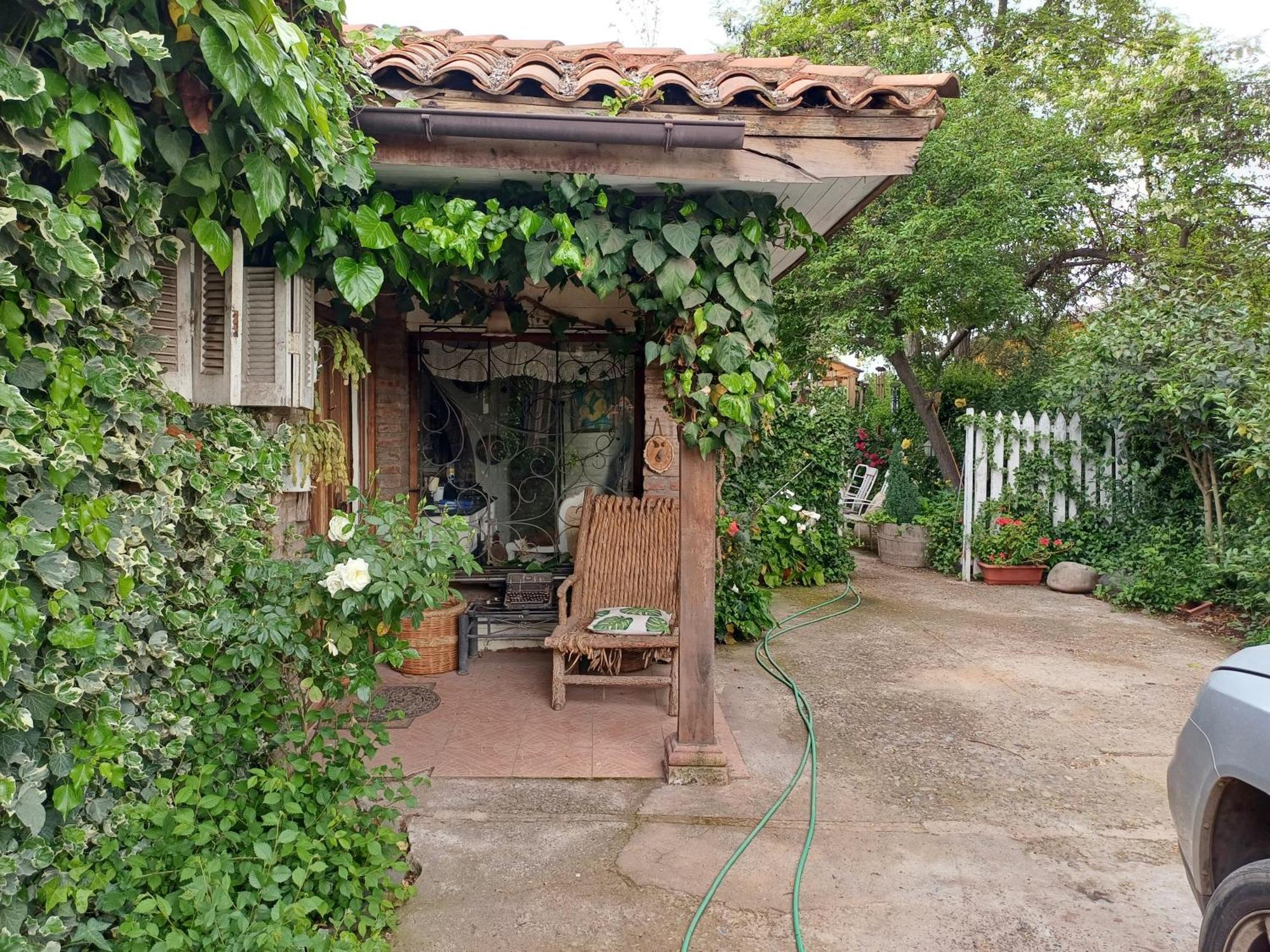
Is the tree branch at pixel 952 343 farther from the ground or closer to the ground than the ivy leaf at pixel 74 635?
farther from the ground

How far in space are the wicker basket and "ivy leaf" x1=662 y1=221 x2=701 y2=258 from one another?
269cm

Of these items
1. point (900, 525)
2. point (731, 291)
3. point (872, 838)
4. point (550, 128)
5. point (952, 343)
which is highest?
point (952, 343)

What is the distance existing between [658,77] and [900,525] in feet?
26.6

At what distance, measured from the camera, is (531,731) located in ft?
12.8

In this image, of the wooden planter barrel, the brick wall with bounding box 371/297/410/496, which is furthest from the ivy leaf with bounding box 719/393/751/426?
the wooden planter barrel

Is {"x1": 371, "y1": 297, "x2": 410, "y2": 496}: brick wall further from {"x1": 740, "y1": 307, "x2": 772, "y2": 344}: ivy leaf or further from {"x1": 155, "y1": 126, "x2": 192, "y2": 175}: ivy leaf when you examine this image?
{"x1": 155, "y1": 126, "x2": 192, "y2": 175}: ivy leaf

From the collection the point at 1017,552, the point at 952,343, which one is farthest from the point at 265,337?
the point at 952,343

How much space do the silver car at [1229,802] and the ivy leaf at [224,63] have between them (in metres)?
2.65

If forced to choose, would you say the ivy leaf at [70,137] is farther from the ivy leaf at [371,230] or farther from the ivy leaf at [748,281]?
the ivy leaf at [748,281]

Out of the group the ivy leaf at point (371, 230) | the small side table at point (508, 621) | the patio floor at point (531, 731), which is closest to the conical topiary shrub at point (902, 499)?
the small side table at point (508, 621)

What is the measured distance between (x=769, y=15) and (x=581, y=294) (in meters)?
10.6

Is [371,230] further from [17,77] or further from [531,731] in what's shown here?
[531,731]

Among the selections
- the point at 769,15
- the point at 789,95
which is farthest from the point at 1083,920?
the point at 769,15

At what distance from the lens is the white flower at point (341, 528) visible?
235cm
